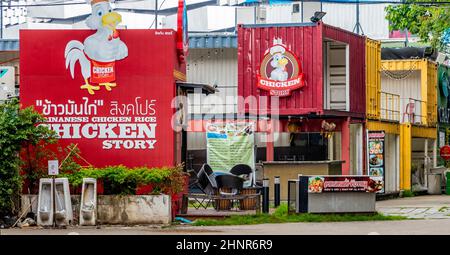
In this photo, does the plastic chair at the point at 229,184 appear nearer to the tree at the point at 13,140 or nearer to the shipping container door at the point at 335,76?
the tree at the point at 13,140

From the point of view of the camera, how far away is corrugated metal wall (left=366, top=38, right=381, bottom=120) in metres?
42.3

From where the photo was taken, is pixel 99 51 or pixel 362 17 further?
pixel 362 17

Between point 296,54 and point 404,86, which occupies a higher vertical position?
point 296,54

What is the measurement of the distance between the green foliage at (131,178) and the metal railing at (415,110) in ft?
73.6

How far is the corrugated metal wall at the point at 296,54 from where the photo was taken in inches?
1490

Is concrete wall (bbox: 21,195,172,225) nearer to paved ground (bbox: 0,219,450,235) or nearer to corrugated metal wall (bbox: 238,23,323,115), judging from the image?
paved ground (bbox: 0,219,450,235)

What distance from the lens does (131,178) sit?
27125 millimetres

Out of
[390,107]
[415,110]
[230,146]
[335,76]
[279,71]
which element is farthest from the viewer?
[415,110]

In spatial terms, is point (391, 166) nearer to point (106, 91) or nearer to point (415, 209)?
point (415, 209)

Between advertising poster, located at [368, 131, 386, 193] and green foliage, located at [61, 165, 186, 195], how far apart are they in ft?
46.8

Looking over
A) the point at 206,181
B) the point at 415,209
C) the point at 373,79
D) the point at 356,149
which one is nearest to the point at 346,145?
the point at 356,149

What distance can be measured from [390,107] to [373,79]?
6.97 metres

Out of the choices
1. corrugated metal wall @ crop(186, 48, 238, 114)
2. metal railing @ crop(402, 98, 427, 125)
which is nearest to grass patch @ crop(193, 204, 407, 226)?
corrugated metal wall @ crop(186, 48, 238, 114)
